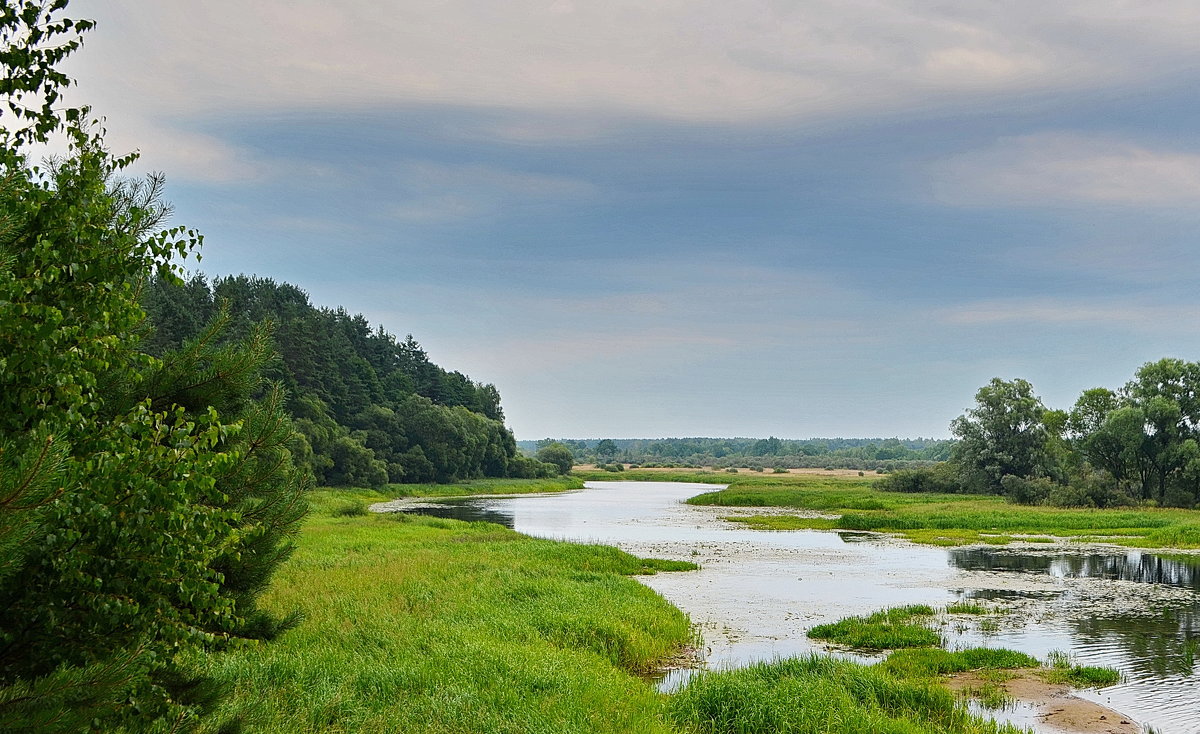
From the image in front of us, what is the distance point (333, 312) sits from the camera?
125 meters

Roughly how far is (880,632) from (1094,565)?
21.1 m

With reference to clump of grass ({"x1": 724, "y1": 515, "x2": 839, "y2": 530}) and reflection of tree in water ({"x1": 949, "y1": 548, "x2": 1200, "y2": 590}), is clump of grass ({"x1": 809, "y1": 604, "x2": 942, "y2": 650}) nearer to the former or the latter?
reflection of tree in water ({"x1": 949, "y1": 548, "x2": 1200, "y2": 590})

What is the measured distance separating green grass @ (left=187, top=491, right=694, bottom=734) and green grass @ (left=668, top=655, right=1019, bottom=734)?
2.98 ft

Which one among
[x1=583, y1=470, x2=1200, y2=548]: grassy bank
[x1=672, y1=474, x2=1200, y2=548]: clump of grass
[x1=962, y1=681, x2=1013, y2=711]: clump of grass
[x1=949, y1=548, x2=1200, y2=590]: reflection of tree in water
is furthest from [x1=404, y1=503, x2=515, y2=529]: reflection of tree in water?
[x1=962, y1=681, x2=1013, y2=711]: clump of grass

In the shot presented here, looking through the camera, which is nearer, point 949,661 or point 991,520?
point 949,661

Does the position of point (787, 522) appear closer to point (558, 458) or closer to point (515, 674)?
point (515, 674)

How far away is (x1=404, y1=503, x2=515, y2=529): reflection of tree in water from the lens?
6259cm

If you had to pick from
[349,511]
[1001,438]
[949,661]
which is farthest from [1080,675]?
[1001,438]

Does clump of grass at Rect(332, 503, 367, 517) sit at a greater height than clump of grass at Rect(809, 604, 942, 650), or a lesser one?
lesser

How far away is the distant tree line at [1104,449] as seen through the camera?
70438 mm

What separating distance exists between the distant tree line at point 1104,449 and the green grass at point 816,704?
63.5 meters

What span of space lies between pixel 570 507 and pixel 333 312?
2330 inches

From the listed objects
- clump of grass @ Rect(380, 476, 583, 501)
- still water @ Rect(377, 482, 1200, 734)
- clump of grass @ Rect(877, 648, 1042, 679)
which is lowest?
clump of grass @ Rect(380, 476, 583, 501)

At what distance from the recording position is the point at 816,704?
580 inches
